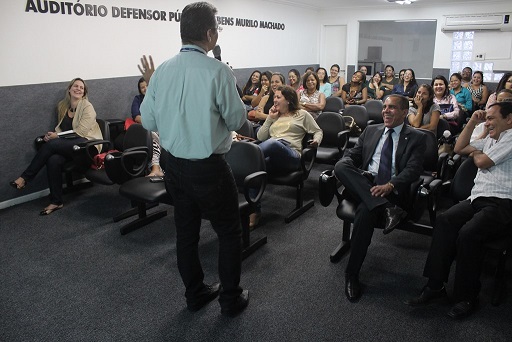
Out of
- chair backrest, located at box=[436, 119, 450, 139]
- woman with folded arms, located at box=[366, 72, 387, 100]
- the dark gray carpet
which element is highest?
woman with folded arms, located at box=[366, 72, 387, 100]

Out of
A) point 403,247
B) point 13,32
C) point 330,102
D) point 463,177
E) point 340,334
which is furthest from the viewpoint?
point 330,102

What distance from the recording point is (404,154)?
281cm

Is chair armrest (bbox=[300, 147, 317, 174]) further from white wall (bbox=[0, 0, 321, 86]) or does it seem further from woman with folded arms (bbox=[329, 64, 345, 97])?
woman with folded arms (bbox=[329, 64, 345, 97])

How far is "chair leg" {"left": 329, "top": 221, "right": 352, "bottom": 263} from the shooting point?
9.80 ft

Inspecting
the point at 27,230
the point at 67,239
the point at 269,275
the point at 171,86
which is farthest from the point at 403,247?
the point at 27,230

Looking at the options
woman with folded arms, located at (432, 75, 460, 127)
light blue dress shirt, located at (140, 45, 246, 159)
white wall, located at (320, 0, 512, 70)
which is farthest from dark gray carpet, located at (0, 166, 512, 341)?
white wall, located at (320, 0, 512, 70)

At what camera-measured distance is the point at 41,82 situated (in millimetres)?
4402

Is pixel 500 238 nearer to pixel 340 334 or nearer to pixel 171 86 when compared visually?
pixel 340 334

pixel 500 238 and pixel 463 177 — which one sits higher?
pixel 463 177

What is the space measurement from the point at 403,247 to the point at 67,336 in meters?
2.44

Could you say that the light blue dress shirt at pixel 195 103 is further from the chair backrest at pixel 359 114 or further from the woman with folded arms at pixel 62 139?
the chair backrest at pixel 359 114

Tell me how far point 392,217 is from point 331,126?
82.4 inches

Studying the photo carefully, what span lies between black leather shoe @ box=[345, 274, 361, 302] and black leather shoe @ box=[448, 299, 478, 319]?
0.53 meters

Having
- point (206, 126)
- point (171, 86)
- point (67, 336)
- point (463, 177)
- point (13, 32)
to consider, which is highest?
point (13, 32)
